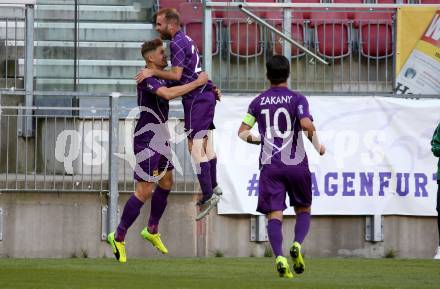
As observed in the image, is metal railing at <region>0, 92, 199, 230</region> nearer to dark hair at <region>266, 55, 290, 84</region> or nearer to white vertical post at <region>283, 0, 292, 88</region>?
white vertical post at <region>283, 0, 292, 88</region>

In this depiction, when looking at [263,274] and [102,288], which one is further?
[263,274]

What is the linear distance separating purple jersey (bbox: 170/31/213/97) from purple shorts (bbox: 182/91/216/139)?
7 cm

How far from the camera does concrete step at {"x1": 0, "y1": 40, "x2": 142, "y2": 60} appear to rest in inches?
669

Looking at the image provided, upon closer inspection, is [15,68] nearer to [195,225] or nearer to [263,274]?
[195,225]

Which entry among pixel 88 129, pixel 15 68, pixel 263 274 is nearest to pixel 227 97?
pixel 88 129

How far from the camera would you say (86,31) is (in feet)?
60.1

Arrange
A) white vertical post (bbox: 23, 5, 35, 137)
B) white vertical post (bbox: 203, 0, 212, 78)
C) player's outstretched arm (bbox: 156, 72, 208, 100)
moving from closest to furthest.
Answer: player's outstretched arm (bbox: 156, 72, 208, 100) < white vertical post (bbox: 203, 0, 212, 78) < white vertical post (bbox: 23, 5, 35, 137)

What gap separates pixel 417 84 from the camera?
16344 millimetres

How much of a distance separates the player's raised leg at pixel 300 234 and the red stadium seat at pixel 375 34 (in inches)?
213

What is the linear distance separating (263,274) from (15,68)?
653 cm

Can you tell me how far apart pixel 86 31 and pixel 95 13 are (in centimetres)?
57

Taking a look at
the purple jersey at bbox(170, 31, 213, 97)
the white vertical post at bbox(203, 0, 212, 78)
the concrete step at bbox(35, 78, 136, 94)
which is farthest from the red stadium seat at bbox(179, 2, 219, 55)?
the purple jersey at bbox(170, 31, 213, 97)

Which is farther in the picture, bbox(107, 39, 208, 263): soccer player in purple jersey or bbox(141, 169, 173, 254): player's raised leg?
bbox(141, 169, 173, 254): player's raised leg

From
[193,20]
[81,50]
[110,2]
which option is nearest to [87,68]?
[81,50]
